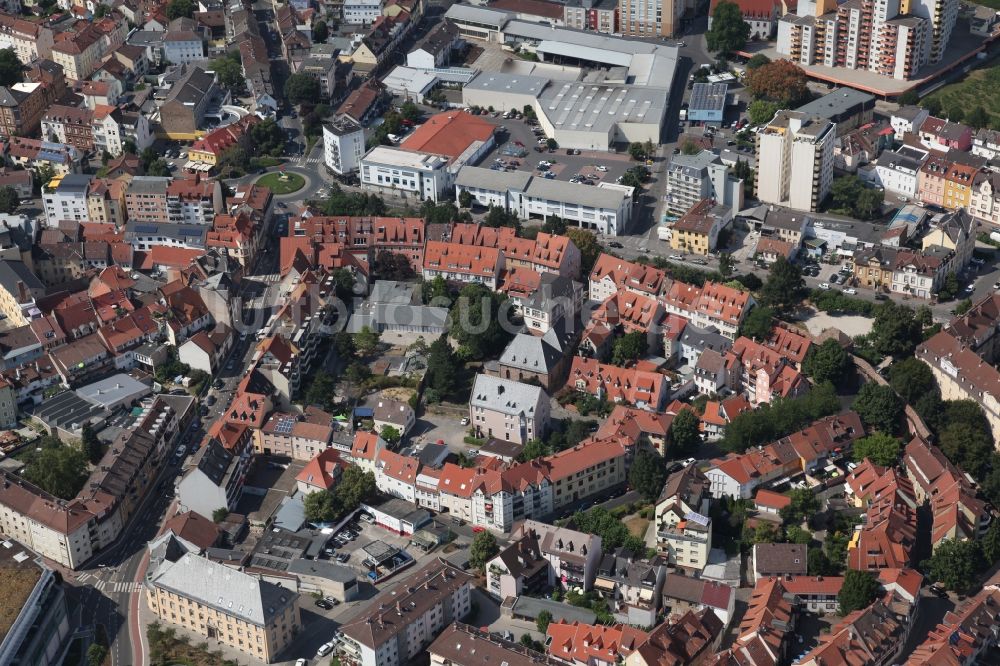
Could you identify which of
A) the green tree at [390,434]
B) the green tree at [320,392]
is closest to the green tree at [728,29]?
the green tree at [320,392]

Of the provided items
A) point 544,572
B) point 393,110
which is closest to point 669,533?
point 544,572

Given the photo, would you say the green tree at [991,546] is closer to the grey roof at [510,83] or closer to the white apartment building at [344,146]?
the white apartment building at [344,146]

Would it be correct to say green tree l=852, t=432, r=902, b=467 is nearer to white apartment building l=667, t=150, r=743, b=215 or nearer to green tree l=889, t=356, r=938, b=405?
green tree l=889, t=356, r=938, b=405

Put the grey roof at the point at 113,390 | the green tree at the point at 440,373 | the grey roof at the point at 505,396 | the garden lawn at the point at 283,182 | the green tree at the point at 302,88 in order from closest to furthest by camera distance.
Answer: the grey roof at the point at 505,396
the green tree at the point at 440,373
the grey roof at the point at 113,390
the garden lawn at the point at 283,182
the green tree at the point at 302,88

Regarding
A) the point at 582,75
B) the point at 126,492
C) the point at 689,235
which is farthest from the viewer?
the point at 582,75

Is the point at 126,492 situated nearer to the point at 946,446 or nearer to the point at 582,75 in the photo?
the point at 946,446

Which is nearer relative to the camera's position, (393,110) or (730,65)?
(393,110)

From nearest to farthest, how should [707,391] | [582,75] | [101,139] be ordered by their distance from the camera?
[707,391] → [101,139] → [582,75]
